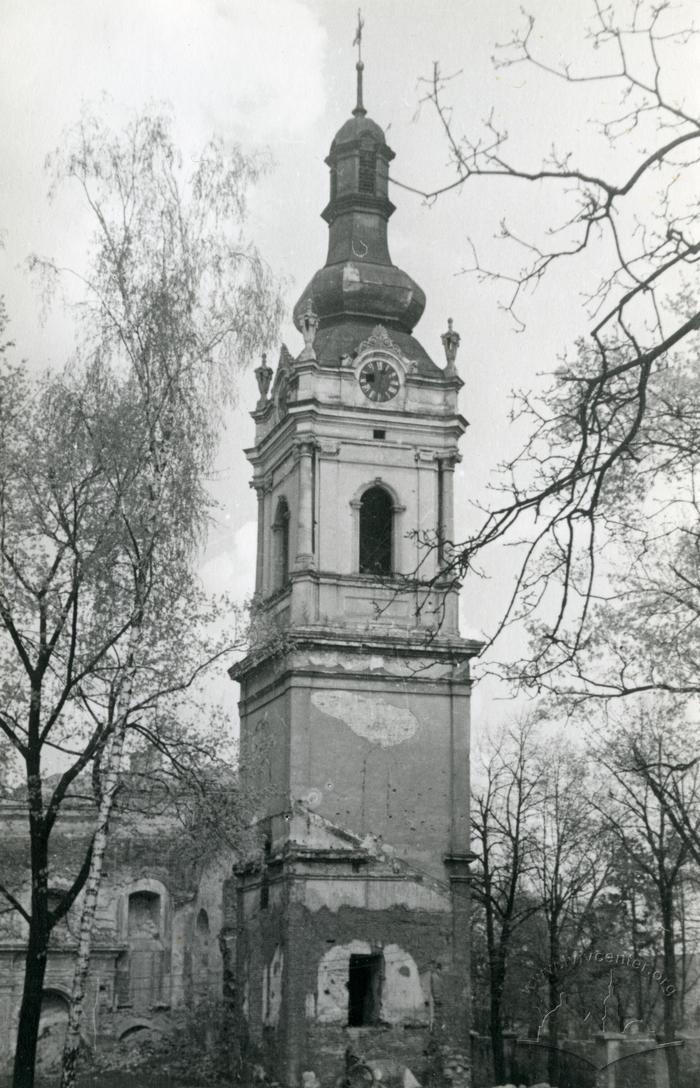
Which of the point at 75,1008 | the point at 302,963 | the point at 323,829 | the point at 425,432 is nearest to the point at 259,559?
the point at 425,432

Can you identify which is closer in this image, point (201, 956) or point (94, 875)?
point (94, 875)

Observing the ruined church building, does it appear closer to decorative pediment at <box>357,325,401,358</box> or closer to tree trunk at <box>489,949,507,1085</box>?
decorative pediment at <box>357,325,401,358</box>

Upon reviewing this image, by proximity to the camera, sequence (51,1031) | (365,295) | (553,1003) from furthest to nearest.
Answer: (553,1003) < (51,1031) < (365,295)

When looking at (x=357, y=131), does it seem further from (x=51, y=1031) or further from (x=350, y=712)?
(x=51, y=1031)

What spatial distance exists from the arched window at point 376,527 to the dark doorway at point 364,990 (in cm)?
752

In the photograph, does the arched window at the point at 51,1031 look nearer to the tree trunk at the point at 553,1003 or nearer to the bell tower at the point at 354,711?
the bell tower at the point at 354,711

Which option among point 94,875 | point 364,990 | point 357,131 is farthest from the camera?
point 357,131

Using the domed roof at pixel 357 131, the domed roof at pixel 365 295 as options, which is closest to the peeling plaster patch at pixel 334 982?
the domed roof at pixel 365 295

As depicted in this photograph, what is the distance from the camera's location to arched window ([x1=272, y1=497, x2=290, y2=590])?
30422 mm

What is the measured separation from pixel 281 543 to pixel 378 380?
3.94 meters

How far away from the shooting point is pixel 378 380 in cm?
3014

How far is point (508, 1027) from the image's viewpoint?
4534 centimetres

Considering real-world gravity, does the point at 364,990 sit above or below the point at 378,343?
below

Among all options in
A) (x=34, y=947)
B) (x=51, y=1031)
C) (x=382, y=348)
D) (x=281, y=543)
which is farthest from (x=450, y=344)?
(x=51, y=1031)
